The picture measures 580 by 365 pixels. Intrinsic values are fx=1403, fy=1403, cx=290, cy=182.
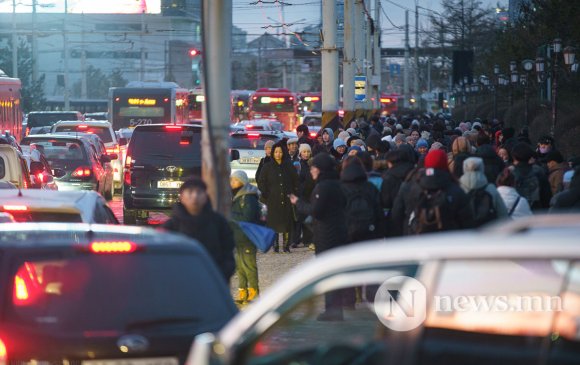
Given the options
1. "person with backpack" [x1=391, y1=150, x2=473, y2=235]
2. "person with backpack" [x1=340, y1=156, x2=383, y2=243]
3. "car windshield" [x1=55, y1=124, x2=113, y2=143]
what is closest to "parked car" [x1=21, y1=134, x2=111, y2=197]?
"car windshield" [x1=55, y1=124, x2=113, y2=143]

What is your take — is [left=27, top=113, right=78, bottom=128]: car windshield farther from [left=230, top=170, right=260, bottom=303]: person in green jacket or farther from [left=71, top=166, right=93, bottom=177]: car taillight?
[left=230, top=170, right=260, bottom=303]: person in green jacket

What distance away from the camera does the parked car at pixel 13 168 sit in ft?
64.8

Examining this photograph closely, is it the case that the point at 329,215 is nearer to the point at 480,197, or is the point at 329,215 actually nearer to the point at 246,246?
the point at 480,197

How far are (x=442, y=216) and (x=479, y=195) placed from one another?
66 cm

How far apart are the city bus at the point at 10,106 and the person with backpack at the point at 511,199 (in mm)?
25326

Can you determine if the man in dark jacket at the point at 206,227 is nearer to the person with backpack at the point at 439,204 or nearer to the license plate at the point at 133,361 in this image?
the person with backpack at the point at 439,204

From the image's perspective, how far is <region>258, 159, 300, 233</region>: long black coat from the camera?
19.5 metres

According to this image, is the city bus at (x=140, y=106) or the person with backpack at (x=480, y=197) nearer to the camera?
the person with backpack at (x=480, y=197)

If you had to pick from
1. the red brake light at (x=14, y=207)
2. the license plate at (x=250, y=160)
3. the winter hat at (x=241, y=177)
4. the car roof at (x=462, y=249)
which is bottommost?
the license plate at (x=250, y=160)

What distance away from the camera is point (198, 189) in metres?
9.99

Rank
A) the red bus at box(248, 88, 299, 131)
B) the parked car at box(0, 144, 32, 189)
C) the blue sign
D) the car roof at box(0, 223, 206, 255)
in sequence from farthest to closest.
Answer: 1. the red bus at box(248, 88, 299, 131)
2. the blue sign
3. the parked car at box(0, 144, 32, 189)
4. the car roof at box(0, 223, 206, 255)

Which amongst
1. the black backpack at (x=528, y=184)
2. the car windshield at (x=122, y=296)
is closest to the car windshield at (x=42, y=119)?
the black backpack at (x=528, y=184)

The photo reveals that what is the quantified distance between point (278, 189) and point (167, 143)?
4.21m

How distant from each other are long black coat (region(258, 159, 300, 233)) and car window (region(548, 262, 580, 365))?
50.8 feet
